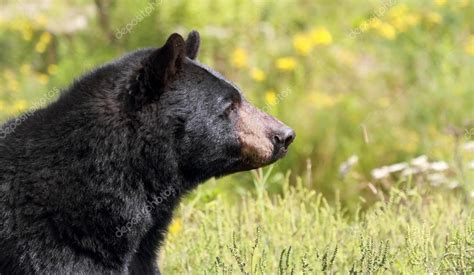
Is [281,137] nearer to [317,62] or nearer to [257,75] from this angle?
[257,75]

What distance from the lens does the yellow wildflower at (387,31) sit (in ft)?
33.0

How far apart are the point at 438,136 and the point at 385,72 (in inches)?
58.2

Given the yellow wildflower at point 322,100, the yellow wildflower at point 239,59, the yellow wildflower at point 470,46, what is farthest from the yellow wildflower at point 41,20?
the yellow wildflower at point 470,46

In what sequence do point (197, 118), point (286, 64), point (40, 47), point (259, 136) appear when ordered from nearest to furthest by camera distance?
point (197, 118)
point (259, 136)
point (286, 64)
point (40, 47)

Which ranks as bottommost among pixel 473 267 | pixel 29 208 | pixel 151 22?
pixel 473 267

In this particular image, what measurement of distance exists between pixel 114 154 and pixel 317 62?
5.95m

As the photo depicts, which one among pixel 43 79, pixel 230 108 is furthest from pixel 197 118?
pixel 43 79

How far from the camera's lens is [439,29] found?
34.9 feet

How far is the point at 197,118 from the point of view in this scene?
4004mm

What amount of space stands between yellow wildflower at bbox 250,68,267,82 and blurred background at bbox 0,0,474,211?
22mm

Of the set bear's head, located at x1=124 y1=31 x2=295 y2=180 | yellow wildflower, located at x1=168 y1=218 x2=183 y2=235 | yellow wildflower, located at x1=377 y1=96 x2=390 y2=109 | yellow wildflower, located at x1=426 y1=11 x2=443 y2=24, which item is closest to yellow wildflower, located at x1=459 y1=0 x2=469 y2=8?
yellow wildflower, located at x1=426 y1=11 x2=443 y2=24

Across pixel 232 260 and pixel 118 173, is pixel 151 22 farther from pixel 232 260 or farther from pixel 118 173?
pixel 118 173

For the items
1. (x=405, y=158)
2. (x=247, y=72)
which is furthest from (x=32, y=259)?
(x=247, y=72)

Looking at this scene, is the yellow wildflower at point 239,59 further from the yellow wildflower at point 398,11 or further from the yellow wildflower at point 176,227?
the yellow wildflower at point 176,227
